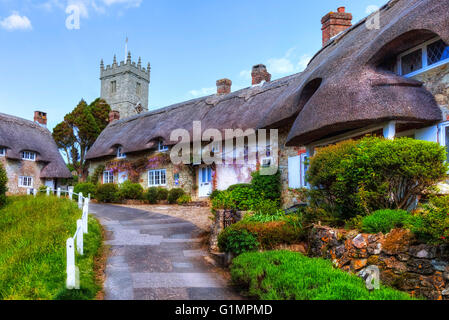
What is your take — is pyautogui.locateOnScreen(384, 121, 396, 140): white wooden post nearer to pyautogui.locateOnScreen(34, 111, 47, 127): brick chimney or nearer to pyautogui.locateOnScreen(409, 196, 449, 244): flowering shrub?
pyautogui.locateOnScreen(409, 196, 449, 244): flowering shrub

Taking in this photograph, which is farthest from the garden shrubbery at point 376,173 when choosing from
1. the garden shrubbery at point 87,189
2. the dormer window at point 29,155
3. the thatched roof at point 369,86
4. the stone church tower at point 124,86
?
the stone church tower at point 124,86

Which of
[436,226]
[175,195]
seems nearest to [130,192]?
[175,195]

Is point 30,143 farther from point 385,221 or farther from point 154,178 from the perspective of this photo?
point 385,221

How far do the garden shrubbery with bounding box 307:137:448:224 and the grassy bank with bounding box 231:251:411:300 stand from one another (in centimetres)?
147

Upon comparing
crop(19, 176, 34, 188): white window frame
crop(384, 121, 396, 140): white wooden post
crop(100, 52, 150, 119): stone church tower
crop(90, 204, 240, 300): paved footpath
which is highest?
crop(100, 52, 150, 119): stone church tower

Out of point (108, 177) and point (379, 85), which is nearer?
point (379, 85)

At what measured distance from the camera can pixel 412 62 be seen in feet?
26.0

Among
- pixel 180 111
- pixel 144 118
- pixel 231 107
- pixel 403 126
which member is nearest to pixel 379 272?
pixel 403 126

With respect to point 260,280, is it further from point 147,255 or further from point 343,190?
point 147,255

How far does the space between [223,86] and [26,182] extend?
17.1 metres

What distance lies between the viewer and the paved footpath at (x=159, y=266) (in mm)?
5102

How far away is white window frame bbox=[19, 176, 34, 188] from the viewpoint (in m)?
25.5

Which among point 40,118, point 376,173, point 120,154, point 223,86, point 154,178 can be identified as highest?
point 40,118

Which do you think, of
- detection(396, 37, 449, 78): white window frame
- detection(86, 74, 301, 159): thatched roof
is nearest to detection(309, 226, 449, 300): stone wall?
detection(396, 37, 449, 78): white window frame
